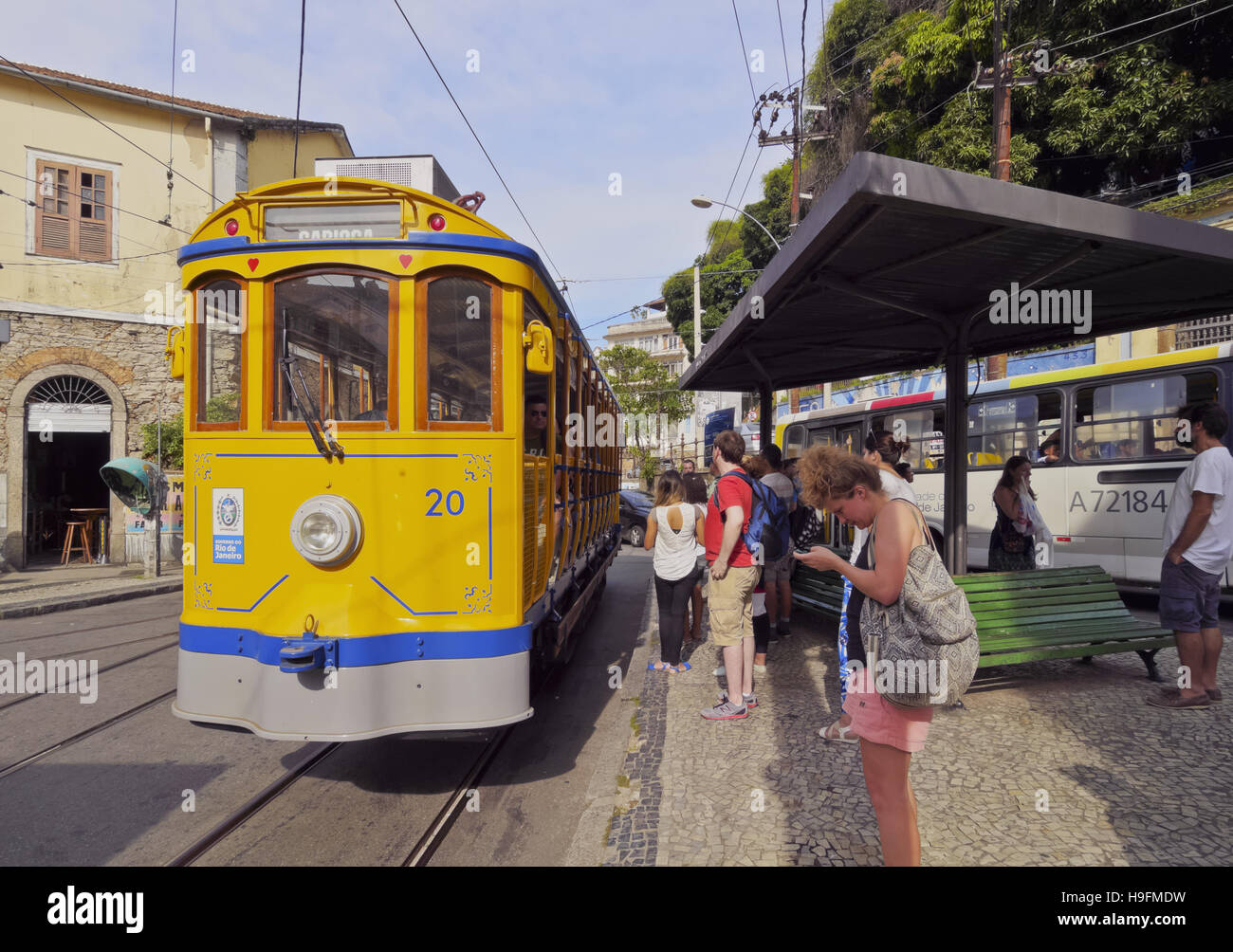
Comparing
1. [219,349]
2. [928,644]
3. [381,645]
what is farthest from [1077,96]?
[381,645]

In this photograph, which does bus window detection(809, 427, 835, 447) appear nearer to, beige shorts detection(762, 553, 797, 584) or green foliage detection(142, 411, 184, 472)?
beige shorts detection(762, 553, 797, 584)

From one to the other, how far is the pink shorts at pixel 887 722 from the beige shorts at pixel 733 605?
2289 millimetres

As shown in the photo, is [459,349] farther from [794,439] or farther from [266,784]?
[794,439]

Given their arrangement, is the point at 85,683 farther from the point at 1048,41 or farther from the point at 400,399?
the point at 1048,41

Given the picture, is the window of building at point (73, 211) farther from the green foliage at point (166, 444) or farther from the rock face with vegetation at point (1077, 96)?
the rock face with vegetation at point (1077, 96)

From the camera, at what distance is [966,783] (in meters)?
3.91

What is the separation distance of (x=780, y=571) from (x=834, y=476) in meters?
4.93

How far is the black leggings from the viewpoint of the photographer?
20.3ft

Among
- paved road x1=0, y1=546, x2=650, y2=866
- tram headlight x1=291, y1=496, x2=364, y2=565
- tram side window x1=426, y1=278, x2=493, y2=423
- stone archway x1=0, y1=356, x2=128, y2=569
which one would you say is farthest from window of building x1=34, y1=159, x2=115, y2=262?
tram headlight x1=291, y1=496, x2=364, y2=565

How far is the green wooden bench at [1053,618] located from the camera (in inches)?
213

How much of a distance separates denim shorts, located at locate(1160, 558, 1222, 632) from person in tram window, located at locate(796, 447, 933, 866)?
129 inches

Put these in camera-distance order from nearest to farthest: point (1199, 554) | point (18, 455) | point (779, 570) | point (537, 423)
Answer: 1. point (1199, 554)
2. point (537, 423)
3. point (779, 570)
4. point (18, 455)

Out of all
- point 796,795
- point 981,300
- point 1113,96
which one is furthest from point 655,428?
point 796,795
